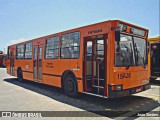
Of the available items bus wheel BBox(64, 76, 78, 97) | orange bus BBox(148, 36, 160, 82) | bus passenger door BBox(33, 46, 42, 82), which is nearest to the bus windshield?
bus wheel BBox(64, 76, 78, 97)

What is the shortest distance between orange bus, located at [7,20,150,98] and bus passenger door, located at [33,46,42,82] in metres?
0.31

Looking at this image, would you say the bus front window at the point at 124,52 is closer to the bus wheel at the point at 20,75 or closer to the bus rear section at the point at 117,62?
the bus rear section at the point at 117,62

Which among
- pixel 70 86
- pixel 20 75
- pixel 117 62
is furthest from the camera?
pixel 20 75

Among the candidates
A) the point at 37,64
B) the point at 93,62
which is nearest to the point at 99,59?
the point at 93,62

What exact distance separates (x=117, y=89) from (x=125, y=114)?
82 cm

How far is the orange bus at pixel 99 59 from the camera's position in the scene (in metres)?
5.99

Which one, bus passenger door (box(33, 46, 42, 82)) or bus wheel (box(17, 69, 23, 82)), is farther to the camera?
bus wheel (box(17, 69, 23, 82))

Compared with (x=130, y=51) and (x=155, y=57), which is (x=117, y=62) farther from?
(x=155, y=57)

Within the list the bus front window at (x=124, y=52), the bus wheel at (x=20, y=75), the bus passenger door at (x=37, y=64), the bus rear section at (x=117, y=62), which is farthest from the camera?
the bus wheel at (x=20, y=75)

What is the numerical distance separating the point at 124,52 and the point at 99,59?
4.36 ft

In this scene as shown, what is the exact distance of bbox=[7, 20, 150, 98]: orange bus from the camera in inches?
236

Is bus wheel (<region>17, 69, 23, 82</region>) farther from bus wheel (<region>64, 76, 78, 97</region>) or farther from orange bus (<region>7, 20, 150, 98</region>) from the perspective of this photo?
bus wheel (<region>64, 76, 78, 97</region>)

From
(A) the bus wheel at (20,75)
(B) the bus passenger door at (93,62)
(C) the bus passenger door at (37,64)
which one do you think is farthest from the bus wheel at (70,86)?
(A) the bus wheel at (20,75)

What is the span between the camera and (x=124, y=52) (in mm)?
6371
